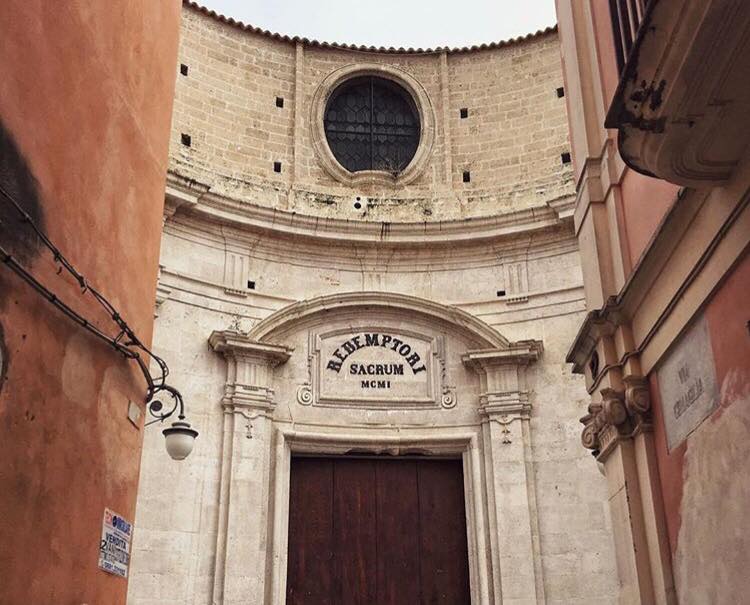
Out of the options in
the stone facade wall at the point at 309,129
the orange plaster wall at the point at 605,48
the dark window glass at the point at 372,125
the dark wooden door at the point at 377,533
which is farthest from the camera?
the dark window glass at the point at 372,125

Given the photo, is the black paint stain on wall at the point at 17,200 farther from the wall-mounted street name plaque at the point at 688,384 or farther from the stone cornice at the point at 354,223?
the stone cornice at the point at 354,223

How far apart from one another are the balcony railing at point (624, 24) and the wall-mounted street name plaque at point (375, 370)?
7206 mm

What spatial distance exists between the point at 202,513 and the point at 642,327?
730cm

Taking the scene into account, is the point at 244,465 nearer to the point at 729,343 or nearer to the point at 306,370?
the point at 306,370

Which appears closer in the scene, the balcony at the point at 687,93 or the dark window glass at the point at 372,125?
the balcony at the point at 687,93

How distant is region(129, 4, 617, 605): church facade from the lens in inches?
482

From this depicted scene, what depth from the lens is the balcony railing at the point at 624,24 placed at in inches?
242

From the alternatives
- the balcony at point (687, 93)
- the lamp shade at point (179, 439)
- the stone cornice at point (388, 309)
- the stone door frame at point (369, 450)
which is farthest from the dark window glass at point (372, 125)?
the balcony at point (687, 93)

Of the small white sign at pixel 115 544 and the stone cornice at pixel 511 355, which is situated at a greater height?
the stone cornice at pixel 511 355

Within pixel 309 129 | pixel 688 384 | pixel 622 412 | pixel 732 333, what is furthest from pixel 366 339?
pixel 732 333

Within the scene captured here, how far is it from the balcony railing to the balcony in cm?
157

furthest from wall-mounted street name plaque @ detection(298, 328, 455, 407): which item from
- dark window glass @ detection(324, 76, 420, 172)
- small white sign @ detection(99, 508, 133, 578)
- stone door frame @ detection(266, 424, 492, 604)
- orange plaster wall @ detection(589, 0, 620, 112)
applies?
orange plaster wall @ detection(589, 0, 620, 112)

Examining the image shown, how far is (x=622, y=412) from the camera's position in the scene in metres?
6.61

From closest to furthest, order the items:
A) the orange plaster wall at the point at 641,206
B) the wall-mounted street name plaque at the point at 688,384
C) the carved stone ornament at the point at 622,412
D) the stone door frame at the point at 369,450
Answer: the wall-mounted street name plaque at the point at 688,384 → the orange plaster wall at the point at 641,206 → the carved stone ornament at the point at 622,412 → the stone door frame at the point at 369,450
